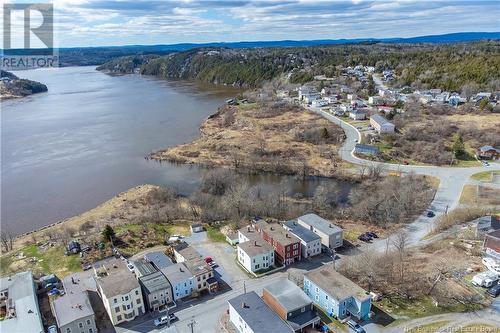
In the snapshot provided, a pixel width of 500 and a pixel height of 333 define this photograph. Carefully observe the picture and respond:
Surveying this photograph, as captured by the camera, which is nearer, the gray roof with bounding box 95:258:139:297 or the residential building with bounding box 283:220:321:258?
the gray roof with bounding box 95:258:139:297

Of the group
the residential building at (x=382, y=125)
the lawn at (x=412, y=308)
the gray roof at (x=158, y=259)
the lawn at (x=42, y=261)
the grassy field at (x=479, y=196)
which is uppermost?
the residential building at (x=382, y=125)

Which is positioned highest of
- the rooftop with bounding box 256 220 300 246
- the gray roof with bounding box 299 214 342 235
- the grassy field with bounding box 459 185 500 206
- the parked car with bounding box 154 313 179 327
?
the grassy field with bounding box 459 185 500 206

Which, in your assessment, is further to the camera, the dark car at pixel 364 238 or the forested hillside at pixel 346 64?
the forested hillside at pixel 346 64

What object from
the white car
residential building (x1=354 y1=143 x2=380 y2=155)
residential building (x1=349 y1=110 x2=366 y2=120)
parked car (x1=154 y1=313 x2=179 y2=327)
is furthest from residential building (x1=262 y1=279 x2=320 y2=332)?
residential building (x1=349 y1=110 x2=366 y2=120)

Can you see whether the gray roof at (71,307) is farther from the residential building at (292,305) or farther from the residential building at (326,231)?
the residential building at (326,231)

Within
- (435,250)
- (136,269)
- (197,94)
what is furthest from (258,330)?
(197,94)

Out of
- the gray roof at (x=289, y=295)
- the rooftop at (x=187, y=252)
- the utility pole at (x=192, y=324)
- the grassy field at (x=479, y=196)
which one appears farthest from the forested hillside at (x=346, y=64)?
the utility pole at (x=192, y=324)

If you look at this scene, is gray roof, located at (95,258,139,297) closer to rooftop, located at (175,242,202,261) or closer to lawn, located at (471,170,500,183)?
rooftop, located at (175,242,202,261)
